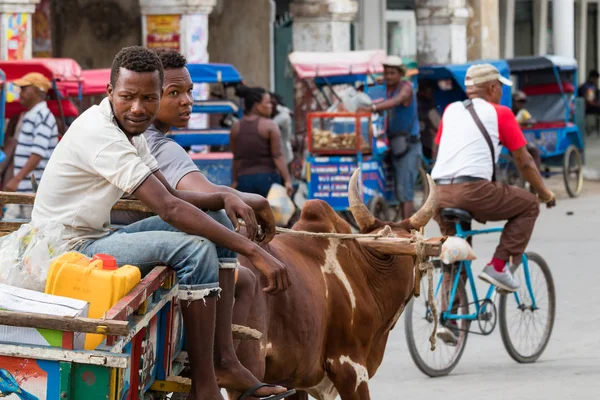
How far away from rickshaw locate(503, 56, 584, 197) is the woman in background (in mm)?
5395

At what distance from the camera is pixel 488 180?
7.94 m

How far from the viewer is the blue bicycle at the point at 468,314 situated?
784 cm

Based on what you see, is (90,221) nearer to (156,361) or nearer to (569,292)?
(156,361)

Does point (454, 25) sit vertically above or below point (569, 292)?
above

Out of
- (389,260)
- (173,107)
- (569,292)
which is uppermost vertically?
(173,107)

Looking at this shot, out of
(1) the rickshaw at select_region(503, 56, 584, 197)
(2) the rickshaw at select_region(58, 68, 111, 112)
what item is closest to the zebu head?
(2) the rickshaw at select_region(58, 68, 111, 112)

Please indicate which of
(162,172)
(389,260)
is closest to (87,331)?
(162,172)

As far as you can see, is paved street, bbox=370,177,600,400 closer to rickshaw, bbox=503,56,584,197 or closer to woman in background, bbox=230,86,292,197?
woman in background, bbox=230,86,292,197

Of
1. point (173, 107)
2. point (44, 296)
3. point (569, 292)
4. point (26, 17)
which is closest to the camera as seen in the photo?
point (44, 296)

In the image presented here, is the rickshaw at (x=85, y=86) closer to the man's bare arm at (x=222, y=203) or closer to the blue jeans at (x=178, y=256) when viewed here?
the man's bare arm at (x=222, y=203)

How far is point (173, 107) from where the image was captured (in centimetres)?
470

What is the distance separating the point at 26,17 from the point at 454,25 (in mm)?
8984

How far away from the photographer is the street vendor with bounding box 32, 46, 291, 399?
3.97 meters

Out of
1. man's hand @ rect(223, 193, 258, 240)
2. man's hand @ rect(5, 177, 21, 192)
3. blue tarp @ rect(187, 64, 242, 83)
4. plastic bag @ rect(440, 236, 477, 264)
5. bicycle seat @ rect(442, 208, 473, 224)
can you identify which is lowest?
plastic bag @ rect(440, 236, 477, 264)
